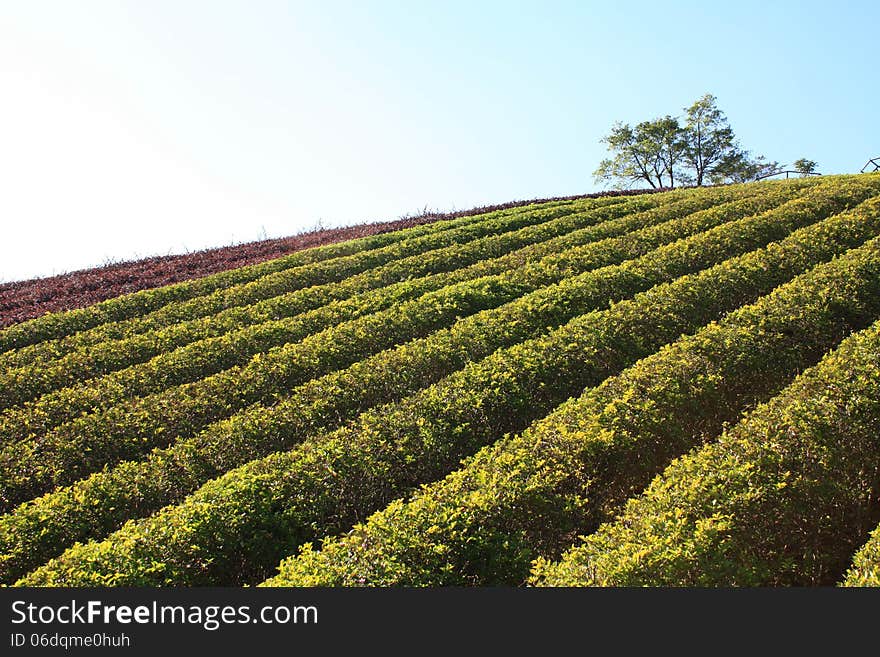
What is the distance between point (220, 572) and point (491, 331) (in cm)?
760

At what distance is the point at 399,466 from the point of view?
1101cm

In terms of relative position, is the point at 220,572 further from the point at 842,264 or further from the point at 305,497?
the point at 842,264

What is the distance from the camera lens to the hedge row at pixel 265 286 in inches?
724

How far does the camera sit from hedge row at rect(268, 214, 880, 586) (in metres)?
8.62

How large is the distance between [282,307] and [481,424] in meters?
8.98

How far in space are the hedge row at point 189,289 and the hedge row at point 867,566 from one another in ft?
60.9

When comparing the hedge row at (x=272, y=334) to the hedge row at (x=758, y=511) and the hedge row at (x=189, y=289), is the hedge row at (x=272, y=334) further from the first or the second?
the hedge row at (x=758, y=511)

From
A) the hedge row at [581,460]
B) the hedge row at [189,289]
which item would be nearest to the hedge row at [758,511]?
the hedge row at [581,460]

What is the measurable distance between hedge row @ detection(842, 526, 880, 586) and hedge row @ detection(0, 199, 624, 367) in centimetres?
1641

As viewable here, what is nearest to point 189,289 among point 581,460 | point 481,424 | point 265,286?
point 265,286

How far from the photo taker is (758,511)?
337 inches

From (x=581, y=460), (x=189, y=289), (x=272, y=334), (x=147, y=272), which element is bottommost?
(x=581, y=460)

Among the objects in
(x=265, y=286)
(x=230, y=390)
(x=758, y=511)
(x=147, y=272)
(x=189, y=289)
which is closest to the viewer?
(x=758, y=511)

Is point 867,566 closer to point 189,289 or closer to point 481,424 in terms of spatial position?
point 481,424
